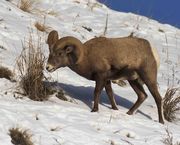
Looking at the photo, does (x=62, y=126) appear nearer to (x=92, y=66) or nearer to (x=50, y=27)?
(x=92, y=66)

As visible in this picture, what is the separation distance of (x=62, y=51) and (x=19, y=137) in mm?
2671

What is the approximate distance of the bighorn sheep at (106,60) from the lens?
34.7 feet

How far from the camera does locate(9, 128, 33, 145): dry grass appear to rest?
26.6ft

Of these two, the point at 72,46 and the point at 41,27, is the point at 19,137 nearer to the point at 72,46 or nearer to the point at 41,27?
the point at 72,46

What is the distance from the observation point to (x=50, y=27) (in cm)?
1463

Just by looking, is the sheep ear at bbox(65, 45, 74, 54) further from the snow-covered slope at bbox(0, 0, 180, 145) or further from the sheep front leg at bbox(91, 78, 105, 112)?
the snow-covered slope at bbox(0, 0, 180, 145)

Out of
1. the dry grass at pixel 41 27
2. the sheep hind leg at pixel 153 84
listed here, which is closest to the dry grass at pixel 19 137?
the sheep hind leg at pixel 153 84

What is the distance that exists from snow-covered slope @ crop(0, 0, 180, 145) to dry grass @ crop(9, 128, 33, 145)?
0.07 metres

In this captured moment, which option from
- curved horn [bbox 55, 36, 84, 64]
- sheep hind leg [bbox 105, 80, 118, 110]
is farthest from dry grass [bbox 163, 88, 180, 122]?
curved horn [bbox 55, 36, 84, 64]

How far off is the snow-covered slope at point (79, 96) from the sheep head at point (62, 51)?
21.8 inches

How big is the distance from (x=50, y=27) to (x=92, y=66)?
4.19 metres

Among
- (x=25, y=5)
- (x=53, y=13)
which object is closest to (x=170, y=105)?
(x=25, y=5)

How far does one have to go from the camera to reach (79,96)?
1120cm

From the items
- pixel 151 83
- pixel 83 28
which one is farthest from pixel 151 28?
pixel 151 83
